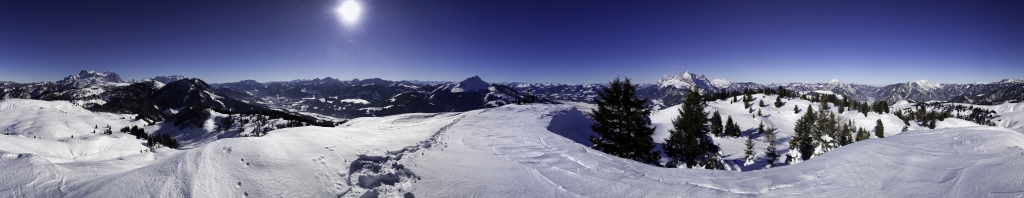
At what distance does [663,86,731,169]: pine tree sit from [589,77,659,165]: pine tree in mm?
10041

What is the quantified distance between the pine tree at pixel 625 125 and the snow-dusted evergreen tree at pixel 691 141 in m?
10.0

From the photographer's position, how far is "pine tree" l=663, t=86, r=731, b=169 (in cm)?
2759

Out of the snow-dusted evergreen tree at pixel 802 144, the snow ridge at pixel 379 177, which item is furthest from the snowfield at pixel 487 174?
the snow-dusted evergreen tree at pixel 802 144

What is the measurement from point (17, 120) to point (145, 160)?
7055 inches

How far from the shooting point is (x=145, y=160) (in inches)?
325

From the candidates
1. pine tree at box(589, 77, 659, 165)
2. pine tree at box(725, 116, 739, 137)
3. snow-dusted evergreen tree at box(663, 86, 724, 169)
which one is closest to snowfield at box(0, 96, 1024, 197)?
pine tree at box(589, 77, 659, 165)

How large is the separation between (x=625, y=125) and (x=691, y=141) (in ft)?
38.7

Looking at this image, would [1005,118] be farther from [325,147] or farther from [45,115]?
[45,115]

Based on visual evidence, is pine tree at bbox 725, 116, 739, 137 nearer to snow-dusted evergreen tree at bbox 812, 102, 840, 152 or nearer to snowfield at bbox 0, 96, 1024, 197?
snow-dusted evergreen tree at bbox 812, 102, 840, 152

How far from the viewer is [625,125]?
19.1 metres

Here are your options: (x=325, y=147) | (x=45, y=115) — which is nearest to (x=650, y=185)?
(x=325, y=147)

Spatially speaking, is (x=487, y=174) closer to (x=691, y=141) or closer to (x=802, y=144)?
(x=691, y=141)

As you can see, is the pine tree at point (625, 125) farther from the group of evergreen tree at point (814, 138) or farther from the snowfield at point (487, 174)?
the group of evergreen tree at point (814, 138)

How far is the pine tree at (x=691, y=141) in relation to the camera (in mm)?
27594
